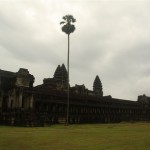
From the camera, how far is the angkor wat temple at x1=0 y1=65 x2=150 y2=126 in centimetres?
5271

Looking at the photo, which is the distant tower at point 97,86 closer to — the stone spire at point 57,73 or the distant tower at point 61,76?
the distant tower at point 61,76

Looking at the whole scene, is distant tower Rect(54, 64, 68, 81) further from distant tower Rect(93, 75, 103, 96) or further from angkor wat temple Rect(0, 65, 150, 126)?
distant tower Rect(93, 75, 103, 96)

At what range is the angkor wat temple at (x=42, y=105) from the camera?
173 feet

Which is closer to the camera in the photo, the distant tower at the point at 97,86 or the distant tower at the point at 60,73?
the distant tower at the point at 60,73

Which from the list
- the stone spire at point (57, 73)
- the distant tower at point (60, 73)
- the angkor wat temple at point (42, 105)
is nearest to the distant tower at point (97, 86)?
the distant tower at point (60, 73)

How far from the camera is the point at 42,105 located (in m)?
60.0

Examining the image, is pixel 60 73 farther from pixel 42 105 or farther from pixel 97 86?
pixel 42 105

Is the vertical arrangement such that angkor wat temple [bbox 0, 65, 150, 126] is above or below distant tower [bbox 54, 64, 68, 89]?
below

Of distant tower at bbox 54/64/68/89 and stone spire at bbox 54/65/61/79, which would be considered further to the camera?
stone spire at bbox 54/65/61/79

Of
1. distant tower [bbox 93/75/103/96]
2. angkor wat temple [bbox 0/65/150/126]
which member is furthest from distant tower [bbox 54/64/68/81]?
distant tower [bbox 93/75/103/96]

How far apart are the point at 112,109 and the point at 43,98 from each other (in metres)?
30.6

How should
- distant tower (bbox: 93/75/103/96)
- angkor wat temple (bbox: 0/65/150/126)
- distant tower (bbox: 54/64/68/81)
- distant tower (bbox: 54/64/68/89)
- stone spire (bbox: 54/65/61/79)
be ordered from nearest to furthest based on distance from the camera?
angkor wat temple (bbox: 0/65/150/126)
distant tower (bbox: 54/64/68/89)
distant tower (bbox: 54/64/68/81)
stone spire (bbox: 54/65/61/79)
distant tower (bbox: 93/75/103/96)

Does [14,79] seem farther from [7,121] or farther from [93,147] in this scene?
[93,147]

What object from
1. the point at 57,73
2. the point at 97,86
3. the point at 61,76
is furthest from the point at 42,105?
the point at 97,86
